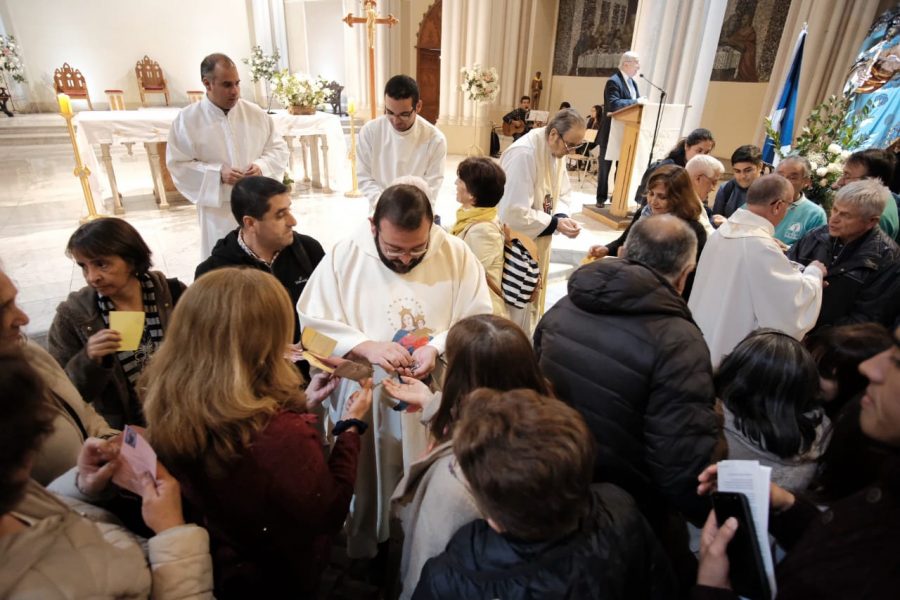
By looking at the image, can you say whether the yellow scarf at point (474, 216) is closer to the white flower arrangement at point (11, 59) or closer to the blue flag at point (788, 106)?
the blue flag at point (788, 106)

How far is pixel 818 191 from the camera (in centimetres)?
428

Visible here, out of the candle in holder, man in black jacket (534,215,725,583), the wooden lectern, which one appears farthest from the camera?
the wooden lectern

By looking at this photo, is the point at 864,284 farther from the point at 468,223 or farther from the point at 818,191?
the point at 468,223

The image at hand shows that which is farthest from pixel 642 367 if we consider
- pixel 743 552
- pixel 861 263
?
pixel 861 263

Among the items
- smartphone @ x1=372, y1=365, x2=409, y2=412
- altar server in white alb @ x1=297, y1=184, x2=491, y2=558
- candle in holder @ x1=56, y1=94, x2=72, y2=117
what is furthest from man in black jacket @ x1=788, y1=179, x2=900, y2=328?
candle in holder @ x1=56, y1=94, x2=72, y2=117

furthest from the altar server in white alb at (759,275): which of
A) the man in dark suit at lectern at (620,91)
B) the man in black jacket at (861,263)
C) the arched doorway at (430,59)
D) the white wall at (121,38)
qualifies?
the white wall at (121,38)

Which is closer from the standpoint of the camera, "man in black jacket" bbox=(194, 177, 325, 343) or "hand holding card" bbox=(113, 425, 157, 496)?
"hand holding card" bbox=(113, 425, 157, 496)

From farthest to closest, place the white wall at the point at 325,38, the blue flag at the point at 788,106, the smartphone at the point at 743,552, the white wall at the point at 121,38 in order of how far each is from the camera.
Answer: the white wall at the point at 325,38 → the white wall at the point at 121,38 → the blue flag at the point at 788,106 → the smartphone at the point at 743,552

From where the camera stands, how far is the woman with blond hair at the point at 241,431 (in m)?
1.15

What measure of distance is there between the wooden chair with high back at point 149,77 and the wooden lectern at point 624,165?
14138 millimetres

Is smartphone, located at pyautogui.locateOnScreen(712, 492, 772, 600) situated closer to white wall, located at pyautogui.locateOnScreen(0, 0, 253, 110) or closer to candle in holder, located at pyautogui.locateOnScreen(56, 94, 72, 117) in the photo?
candle in holder, located at pyautogui.locateOnScreen(56, 94, 72, 117)

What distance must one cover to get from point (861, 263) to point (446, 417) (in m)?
2.68

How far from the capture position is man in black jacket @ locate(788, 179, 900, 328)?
2641 millimetres

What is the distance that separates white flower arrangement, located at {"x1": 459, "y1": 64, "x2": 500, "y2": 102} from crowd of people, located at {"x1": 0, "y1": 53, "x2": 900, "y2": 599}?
9.04m
